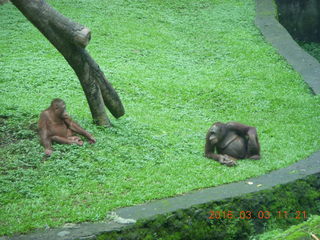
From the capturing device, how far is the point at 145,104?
10492mm

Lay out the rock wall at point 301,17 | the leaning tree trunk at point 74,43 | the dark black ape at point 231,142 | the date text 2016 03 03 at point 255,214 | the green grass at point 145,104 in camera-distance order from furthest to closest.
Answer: the rock wall at point 301,17
the dark black ape at point 231,142
the leaning tree trunk at point 74,43
the green grass at point 145,104
the date text 2016 03 03 at point 255,214

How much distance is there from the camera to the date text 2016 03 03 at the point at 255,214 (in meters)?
6.31

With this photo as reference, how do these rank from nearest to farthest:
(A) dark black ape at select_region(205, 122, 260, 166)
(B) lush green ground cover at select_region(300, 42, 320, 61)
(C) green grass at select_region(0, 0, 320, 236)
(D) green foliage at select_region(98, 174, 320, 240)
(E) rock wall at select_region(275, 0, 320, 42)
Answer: (D) green foliage at select_region(98, 174, 320, 240)
(C) green grass at select_region(0, 0, 320, 236)
(A) dark black ape at select_region(205, 122, 260, 166)
(B) lush green ground cover at select_region(300, 42, 320, 61)
(E) rock wall at select_region(275, 0, 320, 42)

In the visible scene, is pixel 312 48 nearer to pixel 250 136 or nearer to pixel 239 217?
pixel 250 136

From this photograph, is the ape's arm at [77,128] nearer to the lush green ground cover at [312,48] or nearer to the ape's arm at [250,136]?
the ape's arm at [250,136]

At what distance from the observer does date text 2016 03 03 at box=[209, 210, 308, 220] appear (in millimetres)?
6308

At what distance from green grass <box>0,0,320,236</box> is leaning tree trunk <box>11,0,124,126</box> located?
47 centimetres

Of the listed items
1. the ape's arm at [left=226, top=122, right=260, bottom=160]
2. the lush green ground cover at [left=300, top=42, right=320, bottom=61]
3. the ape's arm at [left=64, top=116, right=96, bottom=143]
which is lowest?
the lush green ground cover at [left=300, top=42, right=320, bottom=61]

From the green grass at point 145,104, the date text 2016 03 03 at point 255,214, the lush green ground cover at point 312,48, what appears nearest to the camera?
the date text 2016 03 03 at point 255,214

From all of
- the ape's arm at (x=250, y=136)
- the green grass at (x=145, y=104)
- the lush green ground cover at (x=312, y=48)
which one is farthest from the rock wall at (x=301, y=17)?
the ape's arm at (x=250, y=136)

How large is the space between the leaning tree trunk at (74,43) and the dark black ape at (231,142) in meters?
1.76

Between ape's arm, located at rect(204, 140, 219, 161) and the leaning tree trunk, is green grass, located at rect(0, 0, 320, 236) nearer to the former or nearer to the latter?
ape's arm, located at rect(204, 140, 219, 161)

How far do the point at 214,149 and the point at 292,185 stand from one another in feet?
4.87

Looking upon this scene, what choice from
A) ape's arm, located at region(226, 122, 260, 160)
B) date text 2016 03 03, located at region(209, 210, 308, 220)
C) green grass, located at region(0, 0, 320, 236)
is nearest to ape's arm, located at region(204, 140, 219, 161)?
green grass, located at region(0, 0, 320, 236)
